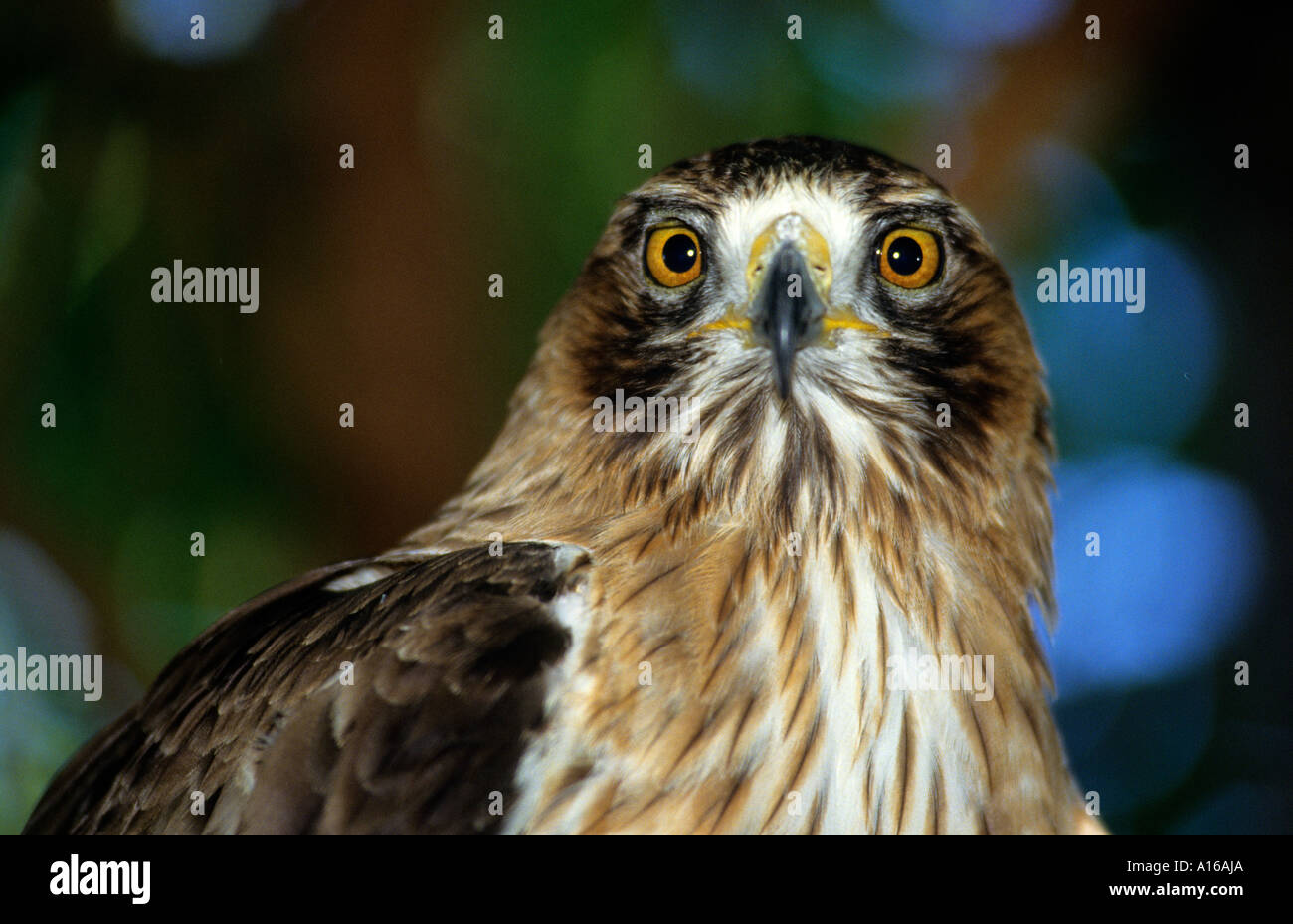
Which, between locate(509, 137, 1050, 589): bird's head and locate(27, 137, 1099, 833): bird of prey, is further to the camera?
locate(509, 137, 1050, 589): bird's head

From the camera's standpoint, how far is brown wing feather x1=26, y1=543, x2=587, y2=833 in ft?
4.25

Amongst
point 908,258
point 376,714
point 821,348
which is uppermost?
point 908,258

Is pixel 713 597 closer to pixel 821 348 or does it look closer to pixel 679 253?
pixel 821 348

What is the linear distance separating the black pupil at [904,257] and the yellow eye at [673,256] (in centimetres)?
28

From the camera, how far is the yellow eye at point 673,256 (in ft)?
5.16

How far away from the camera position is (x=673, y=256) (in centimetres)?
159

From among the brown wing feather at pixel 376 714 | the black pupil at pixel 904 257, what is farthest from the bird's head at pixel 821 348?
the brown wing feather at pixel 376 714

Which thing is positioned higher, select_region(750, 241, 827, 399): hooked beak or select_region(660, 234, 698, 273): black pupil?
select_region(660, 234, 698, 273): black pupil

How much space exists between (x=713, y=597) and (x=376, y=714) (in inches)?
18.5

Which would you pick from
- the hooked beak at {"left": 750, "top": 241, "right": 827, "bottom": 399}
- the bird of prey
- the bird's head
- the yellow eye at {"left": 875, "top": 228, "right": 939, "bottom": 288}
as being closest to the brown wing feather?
the bird of prey

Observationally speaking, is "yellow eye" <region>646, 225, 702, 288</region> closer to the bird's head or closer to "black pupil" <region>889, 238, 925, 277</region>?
the bird's head

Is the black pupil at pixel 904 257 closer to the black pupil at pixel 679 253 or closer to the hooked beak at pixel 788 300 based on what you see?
the hooked beak at pixel 788 300

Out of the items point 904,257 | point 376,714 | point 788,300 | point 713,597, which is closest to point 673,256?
point 788,300
